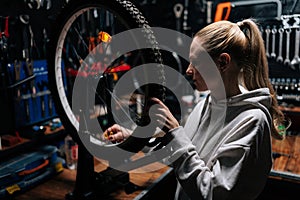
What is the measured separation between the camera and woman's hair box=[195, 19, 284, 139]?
34.2 inches

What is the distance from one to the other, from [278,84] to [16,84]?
1760 millimetres

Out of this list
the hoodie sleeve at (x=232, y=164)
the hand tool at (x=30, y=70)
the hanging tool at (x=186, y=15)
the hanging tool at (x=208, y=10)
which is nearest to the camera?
the hoodie sleeve at (x=232, y=164)

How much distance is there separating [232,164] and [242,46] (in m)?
0.38

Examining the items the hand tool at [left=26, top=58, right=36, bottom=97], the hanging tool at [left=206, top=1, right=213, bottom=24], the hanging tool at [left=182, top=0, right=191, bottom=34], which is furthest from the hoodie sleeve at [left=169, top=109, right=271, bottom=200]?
the hanging tool at [left=182, top=0, right=191, bottom=34]

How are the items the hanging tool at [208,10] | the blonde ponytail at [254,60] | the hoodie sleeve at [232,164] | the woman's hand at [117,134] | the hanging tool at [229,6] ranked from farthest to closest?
the hanging tool at [208,10] < the hanging tool at [229,6] < the woman's hand at [117,134] < the blonde ponytail at [254,60] < the hoodie sleeve at [232,164]

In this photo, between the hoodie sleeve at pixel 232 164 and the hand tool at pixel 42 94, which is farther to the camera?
the hand tool at pixel 42 94

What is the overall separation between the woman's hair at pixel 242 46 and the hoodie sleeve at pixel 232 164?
0.55 ft

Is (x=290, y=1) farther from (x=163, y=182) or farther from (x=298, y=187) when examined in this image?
(x=163, y=182)

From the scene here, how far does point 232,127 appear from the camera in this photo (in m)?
0.89

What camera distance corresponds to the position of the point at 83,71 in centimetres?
126

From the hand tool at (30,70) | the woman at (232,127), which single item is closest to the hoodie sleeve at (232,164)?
the woman at (232,127)

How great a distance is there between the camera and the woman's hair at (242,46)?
87 centimetres

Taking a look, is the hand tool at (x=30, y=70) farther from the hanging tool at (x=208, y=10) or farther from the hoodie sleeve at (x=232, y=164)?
the hanging tool at (x=208, y=10)

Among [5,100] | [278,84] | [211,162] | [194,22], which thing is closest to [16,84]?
[5,100]
